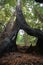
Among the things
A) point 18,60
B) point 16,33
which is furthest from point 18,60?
point 16,33

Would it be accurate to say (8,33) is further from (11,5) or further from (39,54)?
(11,5)

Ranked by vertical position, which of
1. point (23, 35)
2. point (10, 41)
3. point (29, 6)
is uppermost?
point (29, 6)

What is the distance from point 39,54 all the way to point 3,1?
2924 mm

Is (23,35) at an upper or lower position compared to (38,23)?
lower

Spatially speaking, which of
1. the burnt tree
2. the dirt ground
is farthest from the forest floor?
the burnt tree

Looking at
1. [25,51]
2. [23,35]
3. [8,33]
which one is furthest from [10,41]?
[23,35]

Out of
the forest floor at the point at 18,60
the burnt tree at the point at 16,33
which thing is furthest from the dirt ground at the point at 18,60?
the burnt tree at the point at 16,33

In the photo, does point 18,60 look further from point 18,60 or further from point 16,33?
point 16,33

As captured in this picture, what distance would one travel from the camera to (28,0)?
6227 mm

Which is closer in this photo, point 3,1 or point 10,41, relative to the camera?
point 10,41

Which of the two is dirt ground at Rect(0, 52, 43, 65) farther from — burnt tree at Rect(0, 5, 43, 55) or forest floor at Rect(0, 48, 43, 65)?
burnt tree at Rect(0, 5, 43, 55)

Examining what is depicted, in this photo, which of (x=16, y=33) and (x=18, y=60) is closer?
(x=18, y=60)

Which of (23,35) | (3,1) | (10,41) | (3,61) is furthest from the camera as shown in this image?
(23,35)

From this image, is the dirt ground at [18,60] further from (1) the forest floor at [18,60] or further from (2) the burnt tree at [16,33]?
(2) the burnt tree at [16,33]
